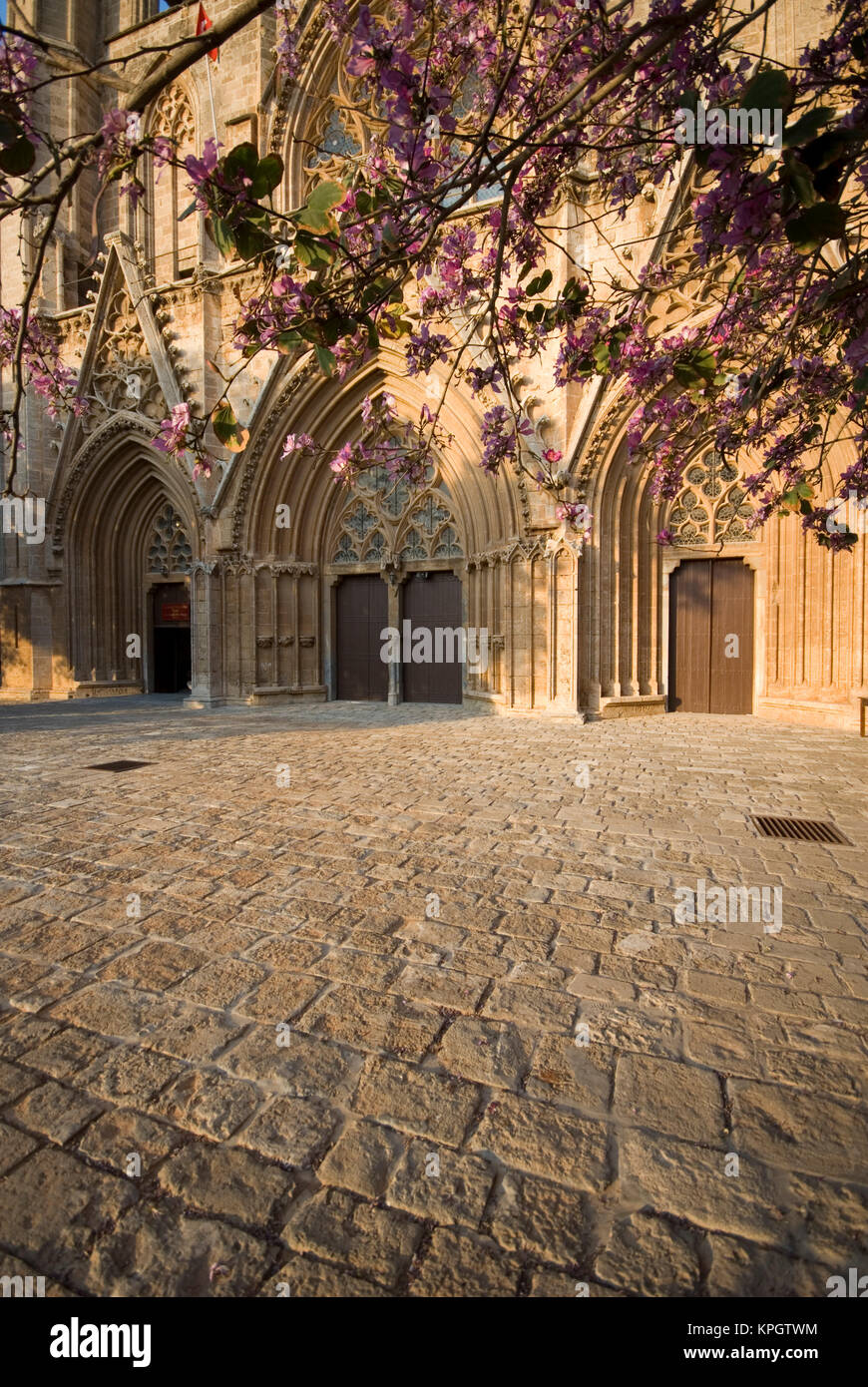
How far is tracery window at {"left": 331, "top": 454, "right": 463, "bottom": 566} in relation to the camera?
14977 mm

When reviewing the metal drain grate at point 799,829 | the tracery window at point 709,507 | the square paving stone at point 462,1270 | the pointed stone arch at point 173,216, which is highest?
the pointed stone arch at point 173,216

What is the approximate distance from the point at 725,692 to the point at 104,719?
38.5ft

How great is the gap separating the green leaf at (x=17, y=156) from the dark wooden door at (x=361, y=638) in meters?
13.6

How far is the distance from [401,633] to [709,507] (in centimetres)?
693

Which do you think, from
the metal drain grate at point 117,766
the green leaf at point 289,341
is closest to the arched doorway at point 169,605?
the metal drain grate at point 117,766

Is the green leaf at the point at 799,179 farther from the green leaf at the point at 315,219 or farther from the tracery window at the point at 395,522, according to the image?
the tracery window at the point at 395,522

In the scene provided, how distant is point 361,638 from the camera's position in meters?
16.1

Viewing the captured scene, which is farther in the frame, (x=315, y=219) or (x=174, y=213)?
(x=174, y=213)

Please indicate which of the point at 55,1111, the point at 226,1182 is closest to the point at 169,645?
the point at 55,1111

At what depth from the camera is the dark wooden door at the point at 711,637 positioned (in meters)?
13.1

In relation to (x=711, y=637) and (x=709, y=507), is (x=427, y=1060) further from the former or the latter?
(x=709, y=507)

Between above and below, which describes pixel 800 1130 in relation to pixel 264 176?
below
